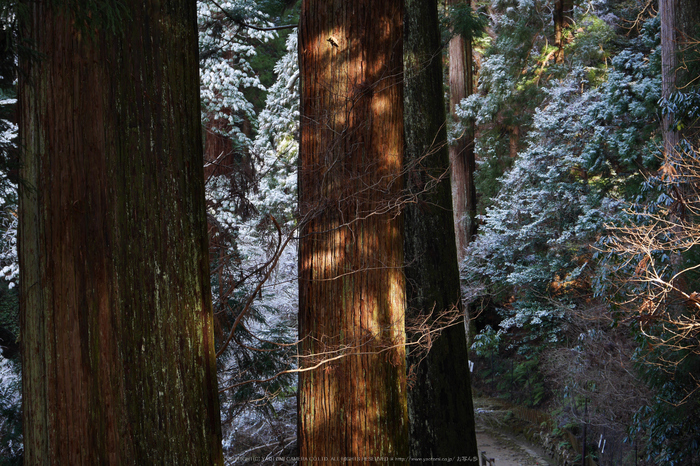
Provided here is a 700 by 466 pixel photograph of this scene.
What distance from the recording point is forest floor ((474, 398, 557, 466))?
12.2 meters

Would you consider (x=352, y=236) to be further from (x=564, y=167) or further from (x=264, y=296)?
(x=564, y=167)

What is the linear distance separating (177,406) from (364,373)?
201cm

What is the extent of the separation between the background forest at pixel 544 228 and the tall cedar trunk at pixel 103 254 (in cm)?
76

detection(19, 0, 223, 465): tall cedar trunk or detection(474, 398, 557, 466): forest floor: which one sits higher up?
detection(19, 0, 223, 465): tall cedar trunk

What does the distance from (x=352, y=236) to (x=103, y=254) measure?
224 cm

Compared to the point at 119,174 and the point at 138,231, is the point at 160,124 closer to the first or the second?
the point at 119,174

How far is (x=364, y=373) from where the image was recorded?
162 inches

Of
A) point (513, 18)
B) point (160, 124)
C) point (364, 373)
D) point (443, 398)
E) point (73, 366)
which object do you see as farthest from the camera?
point (513, 18)

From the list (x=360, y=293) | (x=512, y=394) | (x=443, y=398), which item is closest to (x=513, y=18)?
(x=512, y=394)

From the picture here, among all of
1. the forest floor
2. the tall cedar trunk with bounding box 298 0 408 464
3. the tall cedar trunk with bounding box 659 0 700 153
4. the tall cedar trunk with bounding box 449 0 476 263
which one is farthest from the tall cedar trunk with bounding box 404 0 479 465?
the tall cedar trunk with bounding box 449 0 476 263

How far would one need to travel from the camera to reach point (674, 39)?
9.34m

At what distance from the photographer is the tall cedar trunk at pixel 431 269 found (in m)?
6.64

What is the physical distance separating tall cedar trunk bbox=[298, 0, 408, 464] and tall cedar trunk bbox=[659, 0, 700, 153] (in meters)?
6.96

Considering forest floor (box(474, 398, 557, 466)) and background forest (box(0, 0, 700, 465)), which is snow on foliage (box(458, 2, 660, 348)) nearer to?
background forest (box(0, 0, 700, 465))
